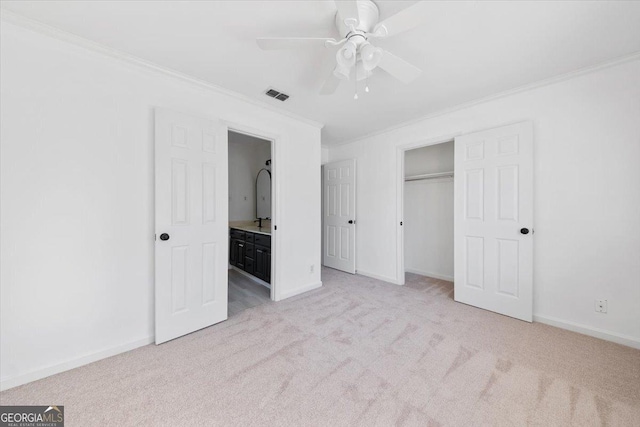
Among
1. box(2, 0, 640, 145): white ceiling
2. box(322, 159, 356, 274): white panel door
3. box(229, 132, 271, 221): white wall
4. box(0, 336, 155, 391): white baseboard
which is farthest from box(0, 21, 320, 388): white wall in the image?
box(322, 159, 356, 274): white panel door

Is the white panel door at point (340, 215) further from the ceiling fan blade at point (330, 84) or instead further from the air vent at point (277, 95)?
the ceiling fan blade at point (330, 84)

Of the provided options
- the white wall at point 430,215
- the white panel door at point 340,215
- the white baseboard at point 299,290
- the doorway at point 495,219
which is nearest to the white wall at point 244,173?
the white panel door at point 340,215

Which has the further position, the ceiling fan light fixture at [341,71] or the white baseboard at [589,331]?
the white baseboard at [589,331]

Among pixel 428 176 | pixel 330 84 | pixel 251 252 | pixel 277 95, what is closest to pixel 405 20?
pixel 330 84

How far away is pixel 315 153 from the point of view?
3576 millimetres

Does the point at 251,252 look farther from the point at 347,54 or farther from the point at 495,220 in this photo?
the point at 495,220

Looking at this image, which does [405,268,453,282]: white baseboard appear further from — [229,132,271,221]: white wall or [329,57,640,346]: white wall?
[229,132,271,221]: white wall

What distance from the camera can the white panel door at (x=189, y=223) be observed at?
7.04ft

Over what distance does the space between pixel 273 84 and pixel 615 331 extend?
390 cm

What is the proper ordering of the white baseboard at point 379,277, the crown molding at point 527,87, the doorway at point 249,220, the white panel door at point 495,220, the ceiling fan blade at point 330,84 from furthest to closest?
the white baseboard at point 379,277, the doorway at point 249,220, the white panel door at point 495,220, the crown molding at point 527,87, the ceiling fan blade at point 330,84

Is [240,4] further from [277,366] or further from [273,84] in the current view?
[277,366]

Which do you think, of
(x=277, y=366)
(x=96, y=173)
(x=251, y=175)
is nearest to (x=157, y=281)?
(x=96, y=173)

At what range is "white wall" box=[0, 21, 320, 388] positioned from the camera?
5.33ft

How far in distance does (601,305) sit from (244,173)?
5281 millimetres
